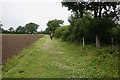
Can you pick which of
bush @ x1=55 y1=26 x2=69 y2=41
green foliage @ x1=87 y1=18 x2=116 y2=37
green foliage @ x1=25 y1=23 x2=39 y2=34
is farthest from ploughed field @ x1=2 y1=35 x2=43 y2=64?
green foliage @ x1=25 y1=23 x2=39 y2=34

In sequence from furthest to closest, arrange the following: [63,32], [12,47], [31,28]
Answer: [31,28] → [63,32] → [12,47]

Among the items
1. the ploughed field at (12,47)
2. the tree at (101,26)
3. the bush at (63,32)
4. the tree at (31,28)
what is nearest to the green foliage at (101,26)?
the tree at (101,26)

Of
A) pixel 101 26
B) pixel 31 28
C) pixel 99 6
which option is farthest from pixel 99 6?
pixel 31 28

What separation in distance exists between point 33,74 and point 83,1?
9142 millimetres

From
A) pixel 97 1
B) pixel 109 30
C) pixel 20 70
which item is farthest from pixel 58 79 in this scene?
pixel 97 1

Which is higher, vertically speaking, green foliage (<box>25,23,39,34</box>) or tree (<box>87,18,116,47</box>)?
green foliage (<box>25,23,39,34</box>)

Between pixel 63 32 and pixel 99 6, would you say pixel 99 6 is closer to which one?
pixel 99 6

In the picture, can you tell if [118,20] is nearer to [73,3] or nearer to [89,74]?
[73,3]

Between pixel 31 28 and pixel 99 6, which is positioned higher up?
pixel 31 28

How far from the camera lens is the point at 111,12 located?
1053 centimetres

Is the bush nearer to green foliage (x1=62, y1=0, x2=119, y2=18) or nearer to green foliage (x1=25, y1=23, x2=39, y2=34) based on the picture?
green foliage (x1=62, y1=0, x2=119, y2=18)

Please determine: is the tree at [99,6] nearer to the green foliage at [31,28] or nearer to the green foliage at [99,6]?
the green foliage at [99,6]

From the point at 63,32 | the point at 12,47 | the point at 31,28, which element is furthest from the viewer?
the point at 31,28

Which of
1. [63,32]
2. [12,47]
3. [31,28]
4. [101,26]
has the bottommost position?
[12,47]
